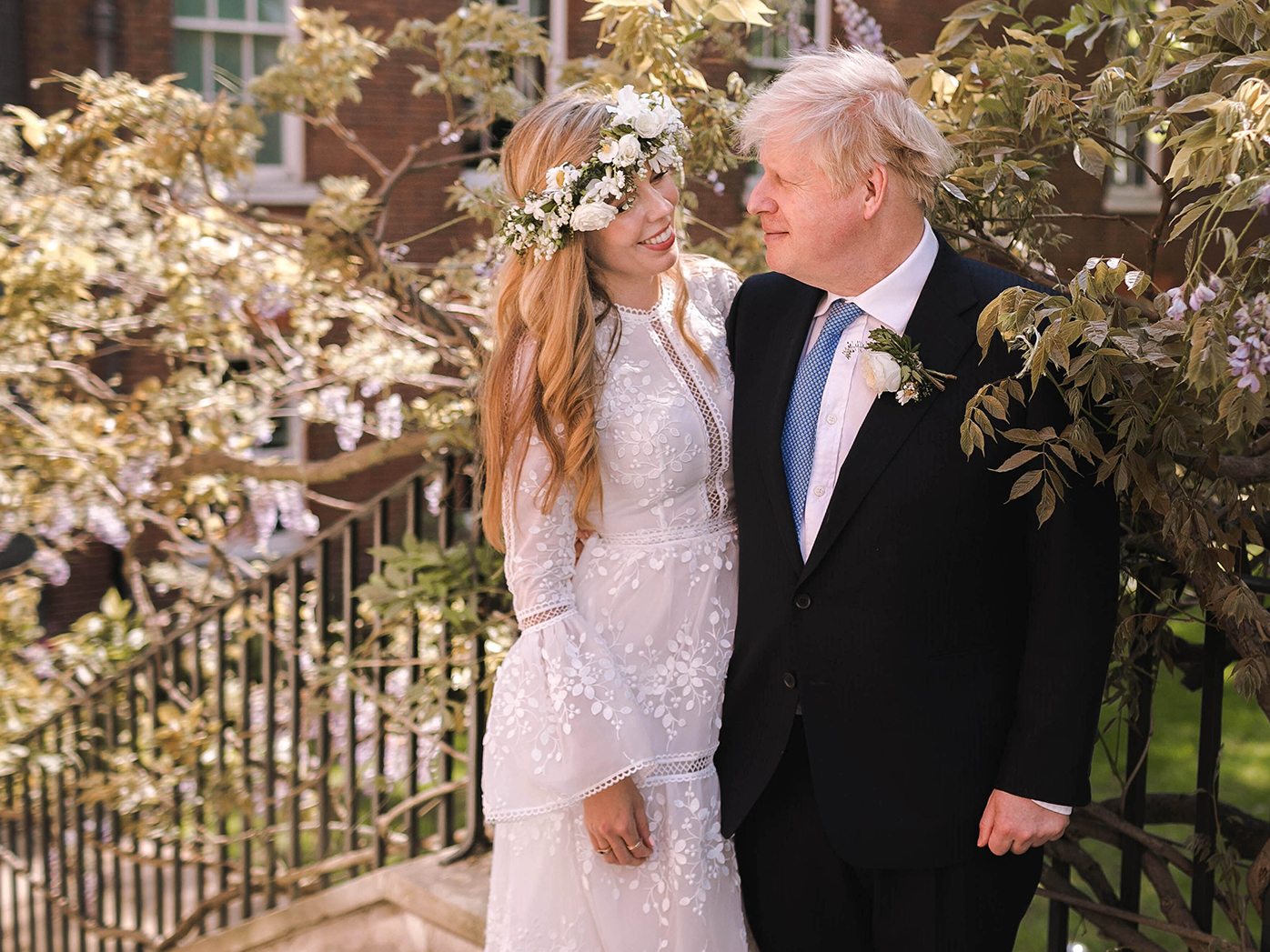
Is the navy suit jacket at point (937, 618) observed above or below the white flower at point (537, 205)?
below

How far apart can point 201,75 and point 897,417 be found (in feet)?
28.7

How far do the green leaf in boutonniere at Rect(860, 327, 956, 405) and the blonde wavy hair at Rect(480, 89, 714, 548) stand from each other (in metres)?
0.49

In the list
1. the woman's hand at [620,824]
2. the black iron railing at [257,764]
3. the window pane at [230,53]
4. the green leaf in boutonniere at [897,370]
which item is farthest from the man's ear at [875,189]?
the window pane at [230,53]

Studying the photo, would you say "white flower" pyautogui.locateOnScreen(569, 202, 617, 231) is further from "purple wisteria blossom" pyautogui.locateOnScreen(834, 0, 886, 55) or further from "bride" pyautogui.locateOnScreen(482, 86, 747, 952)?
"purple wisteria blossom" pyautogui.locateOnScreen(834, 0, 886, 55)

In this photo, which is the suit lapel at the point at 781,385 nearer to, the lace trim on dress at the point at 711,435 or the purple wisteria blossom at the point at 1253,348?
the lace trim on dress at the point at 711,435

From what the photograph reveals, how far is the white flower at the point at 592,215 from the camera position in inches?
87.0

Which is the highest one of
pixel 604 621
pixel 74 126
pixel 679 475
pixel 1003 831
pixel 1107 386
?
pixel 74 126

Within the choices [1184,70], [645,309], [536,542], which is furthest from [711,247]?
[1184,70]

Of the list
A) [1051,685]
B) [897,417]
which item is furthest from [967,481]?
[1051,685]

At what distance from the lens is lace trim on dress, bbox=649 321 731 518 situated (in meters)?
2.33

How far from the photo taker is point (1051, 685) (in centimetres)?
195

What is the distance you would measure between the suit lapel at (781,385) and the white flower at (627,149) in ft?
1.36

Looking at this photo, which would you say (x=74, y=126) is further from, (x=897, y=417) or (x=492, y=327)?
(x=897, y=417)

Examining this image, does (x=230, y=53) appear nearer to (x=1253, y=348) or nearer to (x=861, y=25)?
(x=861, y=25)
